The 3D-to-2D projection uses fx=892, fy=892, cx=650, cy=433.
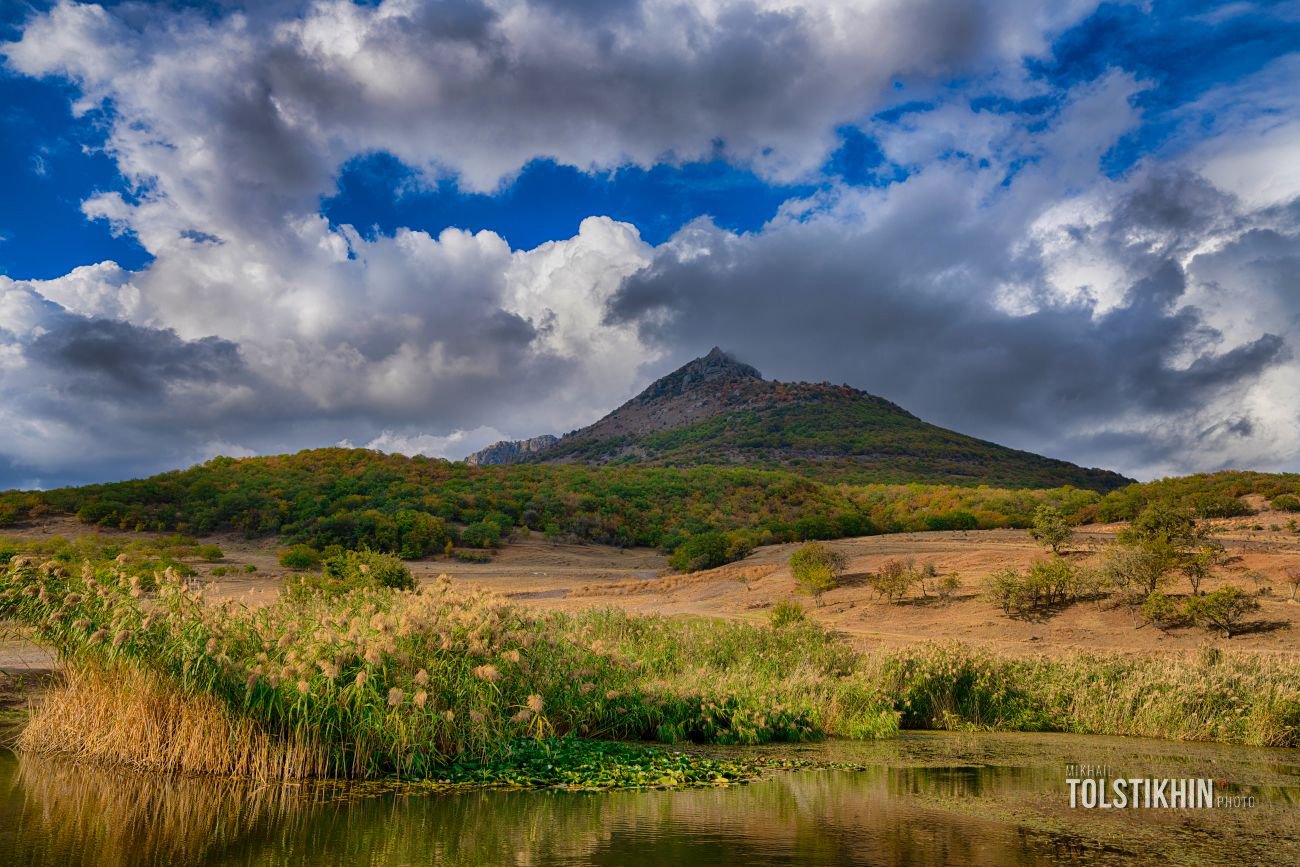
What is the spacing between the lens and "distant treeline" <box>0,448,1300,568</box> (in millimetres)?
56062

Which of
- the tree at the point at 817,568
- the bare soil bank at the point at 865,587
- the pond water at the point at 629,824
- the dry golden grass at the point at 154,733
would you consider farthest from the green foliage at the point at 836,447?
the dry golden grass at the point at 154,733

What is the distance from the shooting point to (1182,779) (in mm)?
10945

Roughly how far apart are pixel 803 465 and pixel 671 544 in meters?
58.6

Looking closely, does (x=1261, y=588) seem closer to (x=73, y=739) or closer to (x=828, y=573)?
(x=828, y=573)

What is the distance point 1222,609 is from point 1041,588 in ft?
18.1

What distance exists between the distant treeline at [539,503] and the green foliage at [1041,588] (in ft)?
79.8

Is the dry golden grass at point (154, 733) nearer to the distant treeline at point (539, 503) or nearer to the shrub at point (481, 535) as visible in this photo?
the distant treeline at point (539, 503)

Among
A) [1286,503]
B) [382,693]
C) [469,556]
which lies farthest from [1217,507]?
[382,693]

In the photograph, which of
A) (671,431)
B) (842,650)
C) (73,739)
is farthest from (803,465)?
(73,739)

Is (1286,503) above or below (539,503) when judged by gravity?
below

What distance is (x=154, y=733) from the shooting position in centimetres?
995

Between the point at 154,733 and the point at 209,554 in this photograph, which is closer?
the point at 154,733

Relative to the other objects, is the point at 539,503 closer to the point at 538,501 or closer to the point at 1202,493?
the point at 538,501

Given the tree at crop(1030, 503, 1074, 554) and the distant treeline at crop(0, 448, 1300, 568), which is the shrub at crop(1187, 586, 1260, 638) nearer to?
the tree at crop(1030, 503, 1074, 554)
